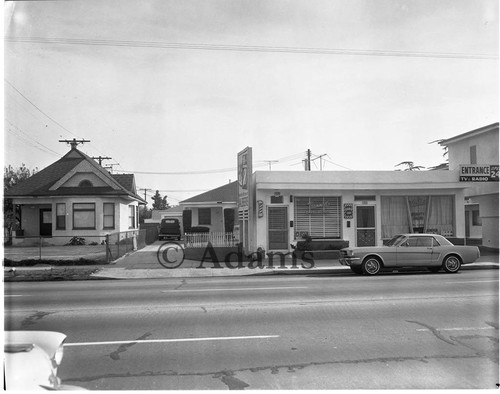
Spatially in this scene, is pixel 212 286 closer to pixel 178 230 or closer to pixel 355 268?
pixel 355 268

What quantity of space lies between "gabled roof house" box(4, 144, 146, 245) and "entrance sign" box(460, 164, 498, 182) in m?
19.5

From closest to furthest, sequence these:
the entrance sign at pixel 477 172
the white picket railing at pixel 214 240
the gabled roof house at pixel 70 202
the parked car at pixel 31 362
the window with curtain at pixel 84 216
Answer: the parked car at pixel 31 362 → the white picket railing at pixel 214 240 → the entrance sign at pixel 477 172 → the gabled roof house at pixel 70 202 → the window with curtain at pixel 84 216

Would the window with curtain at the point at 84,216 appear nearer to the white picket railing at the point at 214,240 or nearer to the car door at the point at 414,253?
the white picket railing at the point at 214,240

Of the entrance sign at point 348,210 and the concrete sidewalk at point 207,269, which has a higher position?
the entrance sign at point 348,210

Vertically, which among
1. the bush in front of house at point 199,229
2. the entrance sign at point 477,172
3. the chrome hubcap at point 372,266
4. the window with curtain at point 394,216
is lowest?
the chrome hubcap at point 372,266

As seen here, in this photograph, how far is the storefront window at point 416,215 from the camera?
24.5 metres

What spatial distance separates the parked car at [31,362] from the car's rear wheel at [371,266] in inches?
553

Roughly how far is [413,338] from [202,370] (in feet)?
10.9

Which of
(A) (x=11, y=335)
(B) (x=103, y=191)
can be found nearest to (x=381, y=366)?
(A) (x=11, y=335)

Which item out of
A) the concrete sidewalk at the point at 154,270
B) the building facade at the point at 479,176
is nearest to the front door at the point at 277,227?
the concrete sidewalk at the point at 154,270

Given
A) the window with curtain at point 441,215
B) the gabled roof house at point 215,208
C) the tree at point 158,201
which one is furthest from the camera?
the tree at point 158,201

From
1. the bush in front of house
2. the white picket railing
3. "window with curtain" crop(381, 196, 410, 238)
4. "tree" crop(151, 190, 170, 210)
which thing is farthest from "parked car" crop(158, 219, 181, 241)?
"tree" crop(151, 190, 170, 210)

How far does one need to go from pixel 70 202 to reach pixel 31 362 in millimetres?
29193

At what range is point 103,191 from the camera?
31953mm
